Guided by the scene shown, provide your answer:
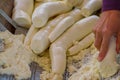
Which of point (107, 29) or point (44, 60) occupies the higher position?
point (107, 29)

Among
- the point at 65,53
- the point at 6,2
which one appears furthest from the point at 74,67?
the point at 6,2

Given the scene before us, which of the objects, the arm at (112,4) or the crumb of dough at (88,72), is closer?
the arm at (112,4)

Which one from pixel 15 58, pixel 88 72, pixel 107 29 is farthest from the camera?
pixel 15 58

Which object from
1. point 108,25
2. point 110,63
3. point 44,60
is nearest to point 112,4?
point 108,25

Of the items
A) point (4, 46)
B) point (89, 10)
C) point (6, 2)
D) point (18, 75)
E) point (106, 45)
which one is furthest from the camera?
point (6, 2)

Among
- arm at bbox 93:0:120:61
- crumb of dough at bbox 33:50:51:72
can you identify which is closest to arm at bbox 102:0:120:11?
arm at bbox 93:0:120:61

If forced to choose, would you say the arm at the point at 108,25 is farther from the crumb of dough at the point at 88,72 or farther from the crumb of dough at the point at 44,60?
the crumb of dough at the point at 44,60

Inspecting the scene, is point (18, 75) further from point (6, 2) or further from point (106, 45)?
point (6, 2)

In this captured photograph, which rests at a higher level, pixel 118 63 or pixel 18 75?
pixel 118 63

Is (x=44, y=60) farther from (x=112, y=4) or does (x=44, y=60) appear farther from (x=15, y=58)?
(x=112, y=4)

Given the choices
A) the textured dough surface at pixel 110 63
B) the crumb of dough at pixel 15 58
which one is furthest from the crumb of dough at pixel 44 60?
the textured dough surface at pixel 110 63

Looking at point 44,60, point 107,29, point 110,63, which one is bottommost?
point 44,60
